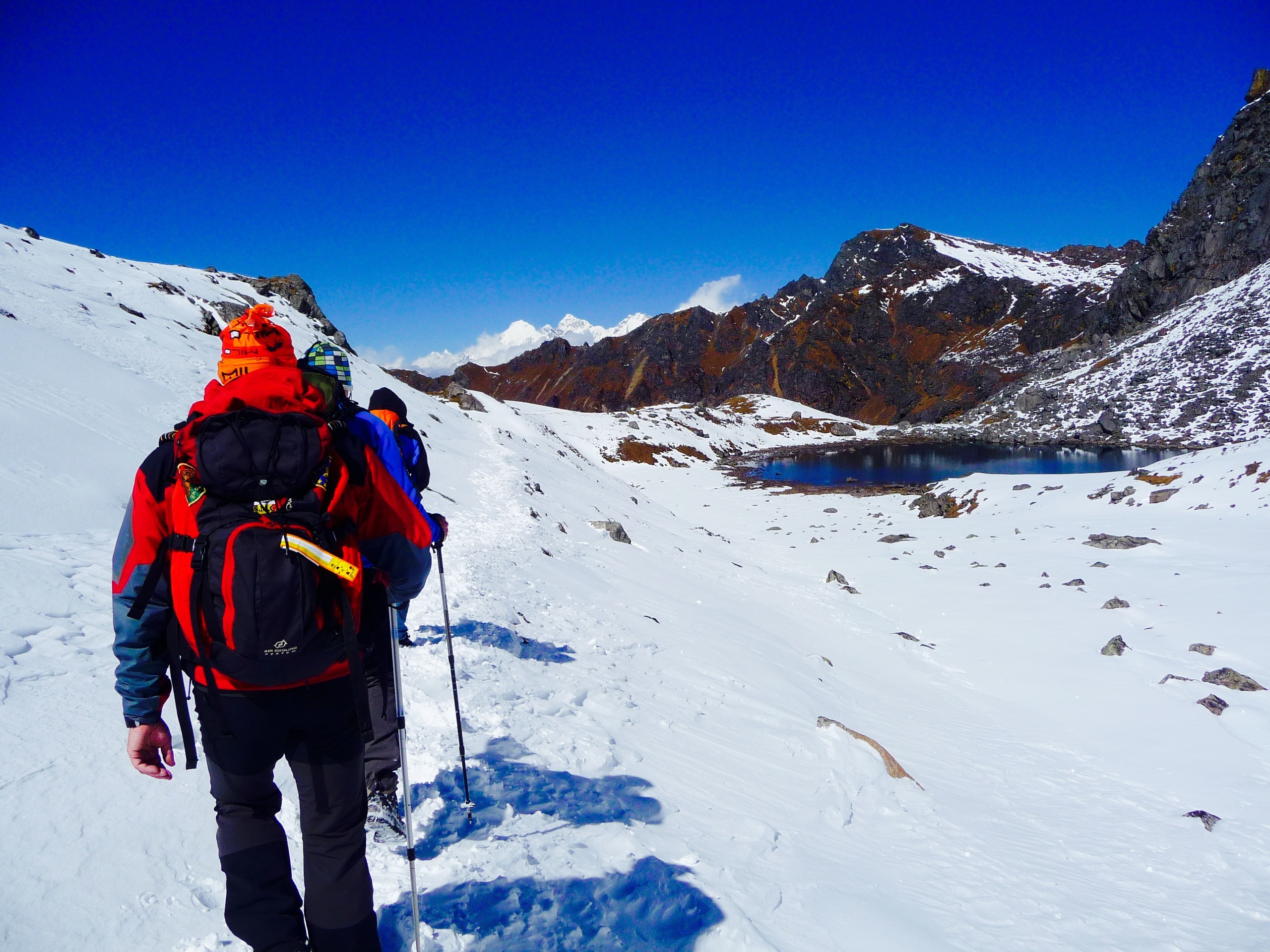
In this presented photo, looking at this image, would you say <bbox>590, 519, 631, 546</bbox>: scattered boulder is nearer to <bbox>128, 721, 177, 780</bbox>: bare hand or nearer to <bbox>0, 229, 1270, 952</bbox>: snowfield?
<bbox>0, 229, 1270, 952</bbox>: snowfield

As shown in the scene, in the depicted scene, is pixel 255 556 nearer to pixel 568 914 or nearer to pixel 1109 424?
pixel 568 914

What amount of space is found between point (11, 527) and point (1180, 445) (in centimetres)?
7829

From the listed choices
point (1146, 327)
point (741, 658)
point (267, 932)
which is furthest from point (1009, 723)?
point (1146, 327)

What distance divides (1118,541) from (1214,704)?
11.9m

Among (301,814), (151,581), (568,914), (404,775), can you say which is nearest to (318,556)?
(151,581)

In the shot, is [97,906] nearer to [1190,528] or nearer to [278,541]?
[278,541]

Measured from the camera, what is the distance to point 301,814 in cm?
207

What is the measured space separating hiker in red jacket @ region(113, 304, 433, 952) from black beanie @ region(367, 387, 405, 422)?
37.0 inches

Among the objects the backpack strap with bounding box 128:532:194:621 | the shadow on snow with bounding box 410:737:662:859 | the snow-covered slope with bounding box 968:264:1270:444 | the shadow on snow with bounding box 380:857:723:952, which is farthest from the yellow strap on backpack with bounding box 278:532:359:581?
the snow-covered slope with bounding box 968:264:1270:444

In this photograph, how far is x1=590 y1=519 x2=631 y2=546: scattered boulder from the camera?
16.4m

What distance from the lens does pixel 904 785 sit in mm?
6172

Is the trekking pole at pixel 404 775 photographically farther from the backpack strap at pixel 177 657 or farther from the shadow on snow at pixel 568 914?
the backpack strap at pixel 177 657

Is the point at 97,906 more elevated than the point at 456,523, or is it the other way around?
the point at 456,523

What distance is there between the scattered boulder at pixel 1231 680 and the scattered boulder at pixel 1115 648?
1.25 meters
